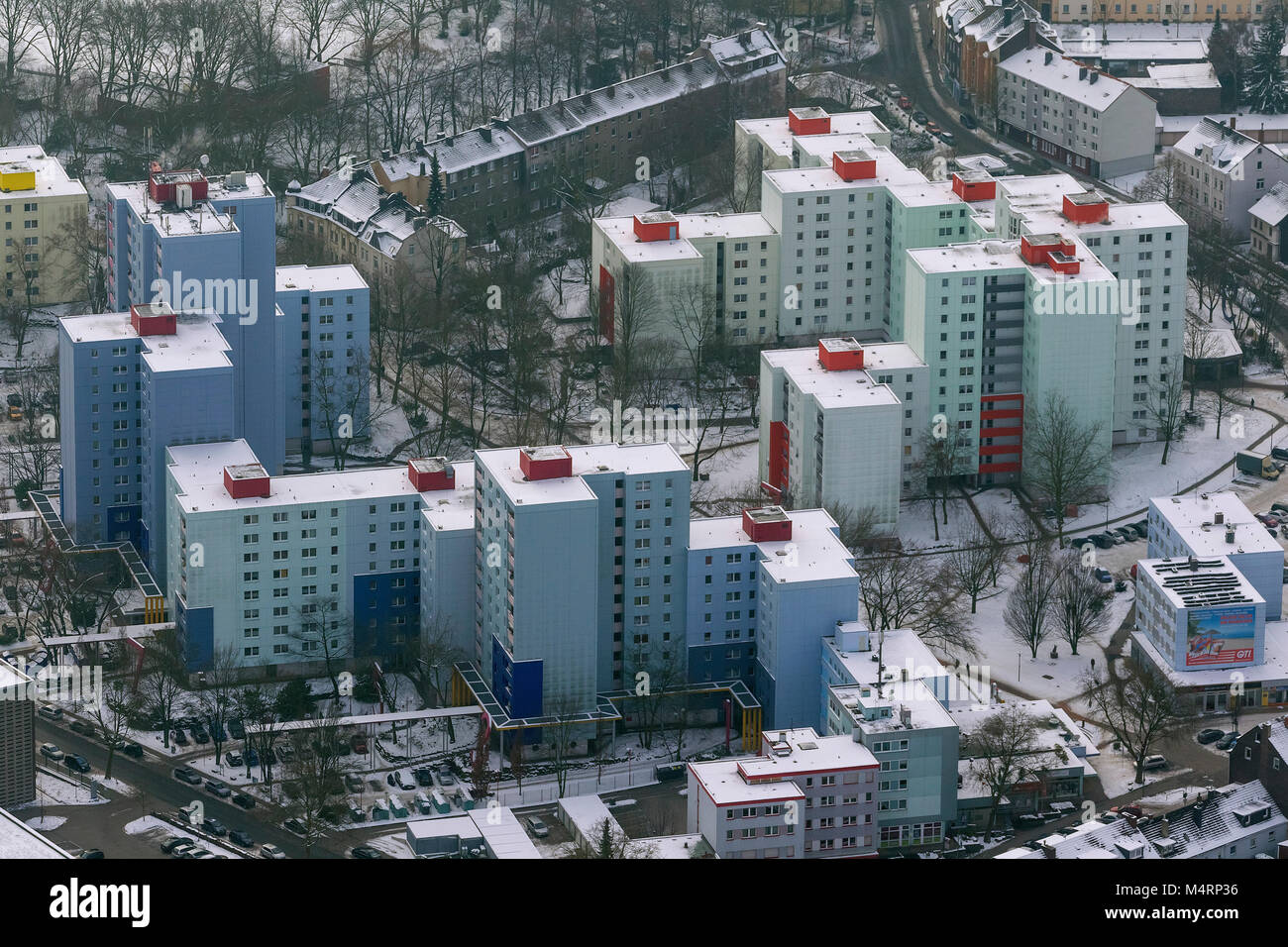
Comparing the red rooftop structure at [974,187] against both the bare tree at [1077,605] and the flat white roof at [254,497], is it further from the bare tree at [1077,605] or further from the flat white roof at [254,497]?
the flat white roof at [254,497]

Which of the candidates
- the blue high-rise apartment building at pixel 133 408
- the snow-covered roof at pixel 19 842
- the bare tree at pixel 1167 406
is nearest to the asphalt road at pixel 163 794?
the blue high-rise apartment building at pixel 133 408

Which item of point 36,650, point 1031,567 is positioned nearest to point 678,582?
point 1031,567

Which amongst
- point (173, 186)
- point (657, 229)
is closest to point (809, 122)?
point (657, 229)

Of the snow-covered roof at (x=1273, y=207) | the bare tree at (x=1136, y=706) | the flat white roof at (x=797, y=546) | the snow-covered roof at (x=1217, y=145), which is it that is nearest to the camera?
the bare tree at (x=1136, y=706)

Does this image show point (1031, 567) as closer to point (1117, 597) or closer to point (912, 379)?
point (1117, 597)
